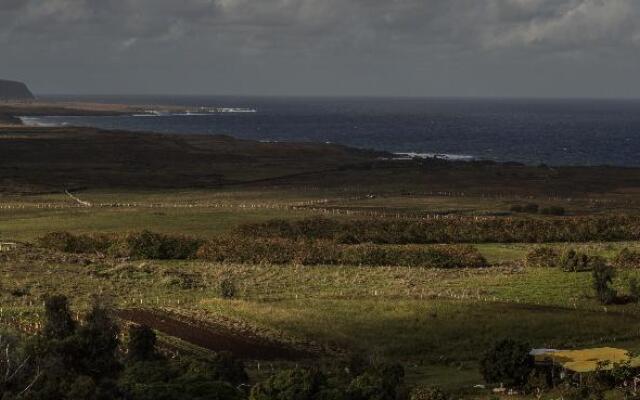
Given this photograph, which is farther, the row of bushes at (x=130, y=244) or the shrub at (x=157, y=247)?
the row of bushes at (x=130, y=244)

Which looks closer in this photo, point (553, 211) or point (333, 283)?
point (333, 283)

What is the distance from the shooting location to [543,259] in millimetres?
61656

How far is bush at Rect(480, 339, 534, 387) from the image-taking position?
32750mm

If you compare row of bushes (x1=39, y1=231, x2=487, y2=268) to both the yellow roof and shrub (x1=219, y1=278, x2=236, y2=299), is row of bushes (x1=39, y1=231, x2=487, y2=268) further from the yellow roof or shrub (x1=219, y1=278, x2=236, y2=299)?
the yellow roof

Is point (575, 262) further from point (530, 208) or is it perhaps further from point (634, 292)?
point (530, 208)

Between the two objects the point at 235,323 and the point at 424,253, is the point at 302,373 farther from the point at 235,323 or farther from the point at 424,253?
the point at 424,253

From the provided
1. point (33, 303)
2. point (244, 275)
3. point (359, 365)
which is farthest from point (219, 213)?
point (359, 365)

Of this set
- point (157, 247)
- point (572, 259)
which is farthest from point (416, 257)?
point (157, 247)

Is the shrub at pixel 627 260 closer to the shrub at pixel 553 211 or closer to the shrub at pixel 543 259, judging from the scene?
the shrub at pixel 543 259

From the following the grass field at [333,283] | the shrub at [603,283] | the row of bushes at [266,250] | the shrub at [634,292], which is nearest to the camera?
the grass field at [333,283]

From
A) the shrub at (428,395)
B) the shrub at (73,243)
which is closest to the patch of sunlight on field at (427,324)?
the shrub at (428,395)

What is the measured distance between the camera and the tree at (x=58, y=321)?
34.2 m

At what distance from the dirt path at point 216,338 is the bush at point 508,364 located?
28.4 ft

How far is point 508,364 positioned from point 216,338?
1423cm
